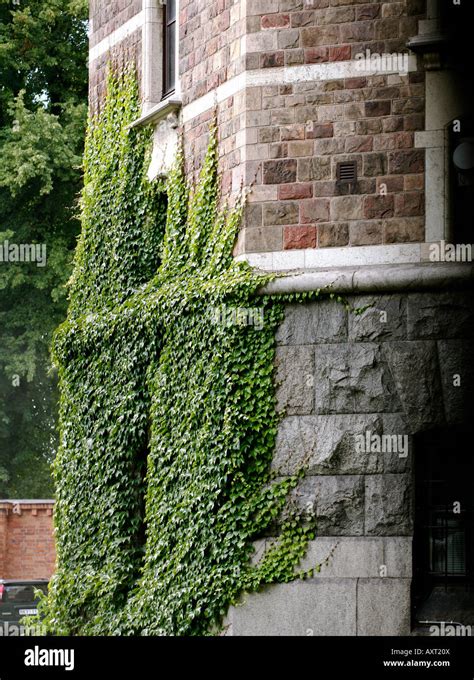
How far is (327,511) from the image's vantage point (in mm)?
13031

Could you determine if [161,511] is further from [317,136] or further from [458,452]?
[317,136]

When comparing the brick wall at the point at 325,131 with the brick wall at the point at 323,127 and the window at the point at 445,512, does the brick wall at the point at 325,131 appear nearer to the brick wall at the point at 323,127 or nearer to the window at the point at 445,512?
the brick wall at the point at 323,127

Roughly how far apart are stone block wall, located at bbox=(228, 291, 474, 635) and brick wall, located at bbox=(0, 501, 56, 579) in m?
17.0

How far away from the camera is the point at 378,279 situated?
13109 mm

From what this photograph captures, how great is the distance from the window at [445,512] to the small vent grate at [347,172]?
97.2 inches

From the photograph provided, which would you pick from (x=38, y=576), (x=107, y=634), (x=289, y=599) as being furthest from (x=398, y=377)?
(x=38, y=576)

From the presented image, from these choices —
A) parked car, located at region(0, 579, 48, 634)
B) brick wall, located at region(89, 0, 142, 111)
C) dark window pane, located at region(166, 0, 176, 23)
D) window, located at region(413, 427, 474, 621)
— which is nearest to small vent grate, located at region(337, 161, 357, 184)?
window, located at region(413, 427, 474, 621)

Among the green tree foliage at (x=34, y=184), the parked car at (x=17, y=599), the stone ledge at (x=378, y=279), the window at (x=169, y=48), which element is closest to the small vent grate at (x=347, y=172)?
the stone ledge at (x=378, y=279)

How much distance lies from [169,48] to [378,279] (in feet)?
15.1

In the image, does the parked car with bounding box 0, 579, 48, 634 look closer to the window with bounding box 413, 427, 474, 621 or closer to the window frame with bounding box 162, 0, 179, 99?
the window frame with bounding box 162, 0, 179, 99

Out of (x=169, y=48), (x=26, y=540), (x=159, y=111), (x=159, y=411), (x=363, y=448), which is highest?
(x=169, y=48)

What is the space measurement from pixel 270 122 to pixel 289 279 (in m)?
1.55

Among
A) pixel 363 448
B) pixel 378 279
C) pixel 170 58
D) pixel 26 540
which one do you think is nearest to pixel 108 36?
pixel 170 58

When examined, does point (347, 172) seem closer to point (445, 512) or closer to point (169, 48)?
point (445, 512)
